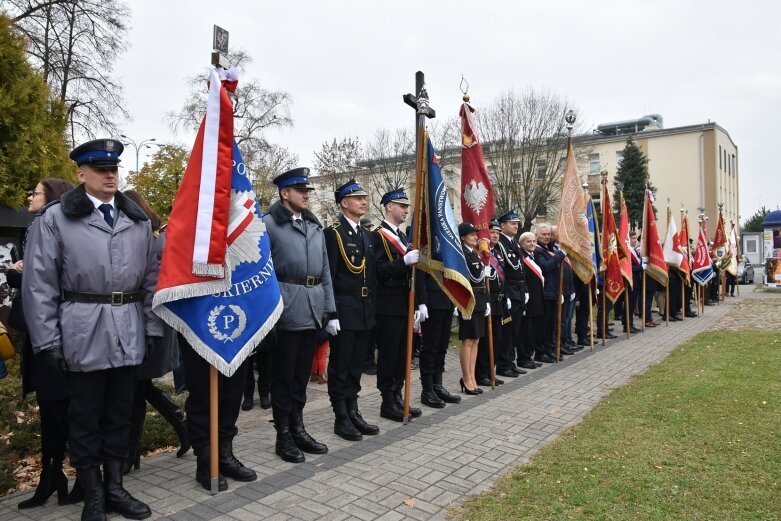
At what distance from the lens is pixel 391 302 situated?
597 centimetres

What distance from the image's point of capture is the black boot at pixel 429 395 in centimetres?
667

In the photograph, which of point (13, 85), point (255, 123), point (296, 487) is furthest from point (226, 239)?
point (255, 123)

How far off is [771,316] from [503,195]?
17114mm

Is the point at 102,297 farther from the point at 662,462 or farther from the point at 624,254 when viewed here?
the point at 624,254

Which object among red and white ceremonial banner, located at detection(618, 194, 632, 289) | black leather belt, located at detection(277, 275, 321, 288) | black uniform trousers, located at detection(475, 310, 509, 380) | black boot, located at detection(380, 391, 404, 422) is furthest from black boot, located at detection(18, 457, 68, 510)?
red and white ceremonial banner, located at detection(618, 194, 632, 289)

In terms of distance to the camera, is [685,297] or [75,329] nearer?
[75,329]

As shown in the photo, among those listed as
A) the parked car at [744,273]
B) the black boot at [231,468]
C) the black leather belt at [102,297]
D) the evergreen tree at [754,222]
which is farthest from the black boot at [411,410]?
the evergreen tree at [754,222]

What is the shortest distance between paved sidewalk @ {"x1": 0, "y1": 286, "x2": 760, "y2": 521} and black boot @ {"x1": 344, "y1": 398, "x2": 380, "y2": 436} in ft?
0.35

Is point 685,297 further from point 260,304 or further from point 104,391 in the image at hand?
point 104,391

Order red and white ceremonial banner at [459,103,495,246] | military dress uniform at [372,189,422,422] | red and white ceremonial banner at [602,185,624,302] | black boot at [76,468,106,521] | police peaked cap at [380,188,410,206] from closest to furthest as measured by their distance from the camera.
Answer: black boot at [76,468,106,521], military dress uniform at [372,189,422,422], police peaked cap at [380,188,410,206], red and white ceremonial banner at [459,103,495,246], red and white ceremonial banner at [602,185,624,302]

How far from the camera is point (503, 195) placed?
31094mm

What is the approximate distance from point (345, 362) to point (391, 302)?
860 mm

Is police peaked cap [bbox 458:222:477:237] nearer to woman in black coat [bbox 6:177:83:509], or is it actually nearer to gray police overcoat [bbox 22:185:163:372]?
gray police overcoat [bbox 22:185:163:372]

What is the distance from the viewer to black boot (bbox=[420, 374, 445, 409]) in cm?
667
